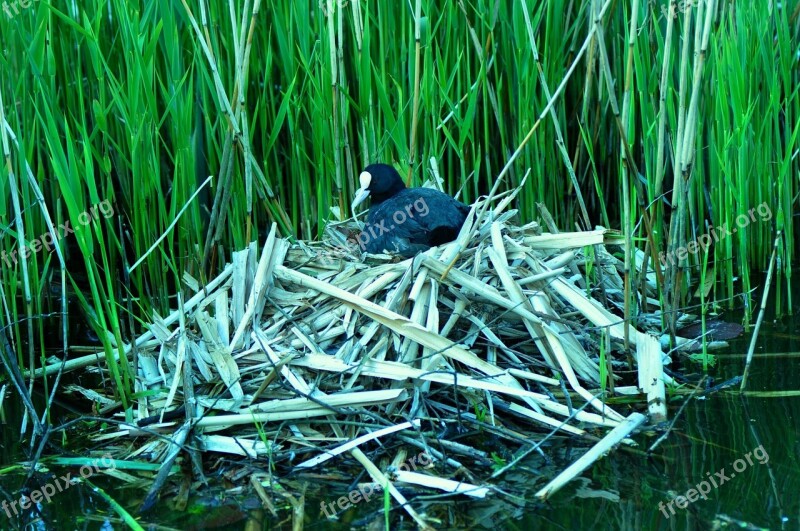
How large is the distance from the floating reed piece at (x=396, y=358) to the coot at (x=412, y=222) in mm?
127

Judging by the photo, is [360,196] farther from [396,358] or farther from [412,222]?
[396,358]

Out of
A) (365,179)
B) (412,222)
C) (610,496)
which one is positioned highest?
(365,179)

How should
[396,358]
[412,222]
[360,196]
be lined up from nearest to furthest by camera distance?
1. [396,358]
2. [412,222]
3. [360,196]

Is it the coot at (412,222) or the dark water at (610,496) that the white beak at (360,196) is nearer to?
the coot at (412,222)

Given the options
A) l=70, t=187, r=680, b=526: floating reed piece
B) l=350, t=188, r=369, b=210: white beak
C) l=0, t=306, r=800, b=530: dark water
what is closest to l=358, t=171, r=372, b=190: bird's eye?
l=350, t=188, r=369, b=210: white beak

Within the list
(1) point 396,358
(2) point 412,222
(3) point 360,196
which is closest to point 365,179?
(3) point 360,196

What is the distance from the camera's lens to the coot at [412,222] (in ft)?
10.9

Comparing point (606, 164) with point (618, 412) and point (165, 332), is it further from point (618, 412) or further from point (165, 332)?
point (165, 332)

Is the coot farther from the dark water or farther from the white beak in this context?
the dark water

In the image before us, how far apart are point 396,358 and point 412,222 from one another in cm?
65

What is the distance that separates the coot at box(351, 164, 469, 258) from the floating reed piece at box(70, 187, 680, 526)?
127mm

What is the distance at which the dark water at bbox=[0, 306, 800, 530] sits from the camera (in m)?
2.17

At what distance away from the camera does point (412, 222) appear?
3.36 metres

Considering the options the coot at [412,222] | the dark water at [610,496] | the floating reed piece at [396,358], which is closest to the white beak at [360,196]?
the coot at [412,222]
